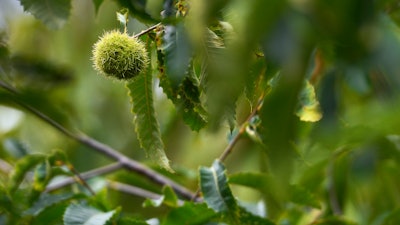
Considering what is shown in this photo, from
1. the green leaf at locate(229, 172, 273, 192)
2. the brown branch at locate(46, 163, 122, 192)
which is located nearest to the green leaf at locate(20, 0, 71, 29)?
the green leaf at locate(229, 172, 273, 192)

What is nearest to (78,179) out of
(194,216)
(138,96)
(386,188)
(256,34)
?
(194,216)

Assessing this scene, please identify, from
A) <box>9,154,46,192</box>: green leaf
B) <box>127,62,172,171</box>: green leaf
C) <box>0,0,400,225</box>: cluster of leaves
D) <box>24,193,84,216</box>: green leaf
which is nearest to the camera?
<box>0,0,400,225</box>: cluster of leaves

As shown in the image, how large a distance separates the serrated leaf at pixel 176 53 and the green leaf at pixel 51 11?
19 cm

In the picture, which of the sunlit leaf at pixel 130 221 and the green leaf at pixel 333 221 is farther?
the green leaf at pixel 333 221

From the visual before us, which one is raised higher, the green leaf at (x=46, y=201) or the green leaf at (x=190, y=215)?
the green leaf at (x=46, y=201)

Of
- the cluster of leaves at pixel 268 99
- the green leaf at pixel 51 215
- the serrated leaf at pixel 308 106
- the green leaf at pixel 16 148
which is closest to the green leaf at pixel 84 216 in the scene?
the cluster of leaves at pixel 268 99

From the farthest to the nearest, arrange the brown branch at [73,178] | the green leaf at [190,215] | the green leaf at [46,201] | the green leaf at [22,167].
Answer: the brown branch at [73,178] → the green leaf at [22,167] → the green leaf at [46,201] → the green leaf at [190,215]

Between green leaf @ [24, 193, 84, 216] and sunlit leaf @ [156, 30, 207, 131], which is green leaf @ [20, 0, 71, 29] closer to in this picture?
sunlit leaf @ [156, 30, 207, 131]

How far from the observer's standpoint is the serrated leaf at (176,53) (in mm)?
1212

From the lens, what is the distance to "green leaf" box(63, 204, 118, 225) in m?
1.77

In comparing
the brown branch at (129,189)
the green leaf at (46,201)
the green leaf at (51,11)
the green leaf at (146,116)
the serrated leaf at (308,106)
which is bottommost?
the brown branch at (129,189)

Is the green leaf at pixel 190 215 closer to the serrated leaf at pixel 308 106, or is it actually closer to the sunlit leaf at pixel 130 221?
the sunlit leaf at pixel 130 221

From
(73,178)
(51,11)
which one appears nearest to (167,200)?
(73,178)

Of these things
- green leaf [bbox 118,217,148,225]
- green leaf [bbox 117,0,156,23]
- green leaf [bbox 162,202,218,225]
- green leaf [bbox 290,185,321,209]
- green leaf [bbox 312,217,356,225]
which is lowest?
green leaf [bbox 312,217,356,225]
